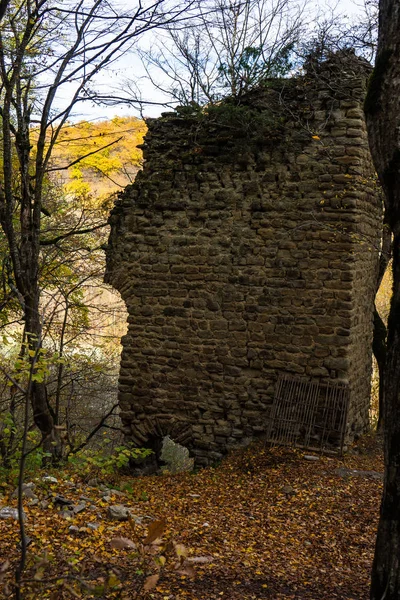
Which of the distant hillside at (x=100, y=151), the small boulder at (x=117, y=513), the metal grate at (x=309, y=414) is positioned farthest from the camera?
the distant hillside at (x=100, y=151)

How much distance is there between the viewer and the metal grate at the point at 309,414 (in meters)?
7.17

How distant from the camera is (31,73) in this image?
796 centimetres

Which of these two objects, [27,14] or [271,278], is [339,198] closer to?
[271,278]

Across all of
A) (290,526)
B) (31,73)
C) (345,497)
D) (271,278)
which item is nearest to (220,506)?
(290,526)

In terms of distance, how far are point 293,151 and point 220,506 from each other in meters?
4.46

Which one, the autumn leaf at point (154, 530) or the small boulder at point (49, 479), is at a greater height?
the autumn leaf at point (154, 530)

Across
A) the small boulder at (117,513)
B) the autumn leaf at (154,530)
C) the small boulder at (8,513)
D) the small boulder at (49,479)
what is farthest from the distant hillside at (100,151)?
the autumn leaf at (154,530)

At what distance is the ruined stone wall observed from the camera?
7242 millimetres

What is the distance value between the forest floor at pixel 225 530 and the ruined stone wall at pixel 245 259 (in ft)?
3.18

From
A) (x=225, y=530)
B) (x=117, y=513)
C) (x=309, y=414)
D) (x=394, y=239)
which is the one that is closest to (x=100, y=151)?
(x=309, y=414)

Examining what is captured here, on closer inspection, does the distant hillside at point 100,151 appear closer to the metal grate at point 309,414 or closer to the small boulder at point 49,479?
the metal grate at point 309,414

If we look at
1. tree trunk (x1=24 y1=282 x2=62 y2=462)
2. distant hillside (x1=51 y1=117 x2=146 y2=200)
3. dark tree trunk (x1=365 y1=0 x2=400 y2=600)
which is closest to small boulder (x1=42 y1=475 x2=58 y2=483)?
tree trunk (x1=24 y1=282 x2=62 y2=462)

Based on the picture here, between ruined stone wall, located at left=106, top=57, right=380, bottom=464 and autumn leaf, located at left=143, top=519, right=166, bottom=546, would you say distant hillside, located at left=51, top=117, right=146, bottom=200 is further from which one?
autumn leaf, located at left=143, top=519, right=166, bottom=546

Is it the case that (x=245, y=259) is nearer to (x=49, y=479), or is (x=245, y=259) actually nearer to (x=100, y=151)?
(x=49, y=479)
